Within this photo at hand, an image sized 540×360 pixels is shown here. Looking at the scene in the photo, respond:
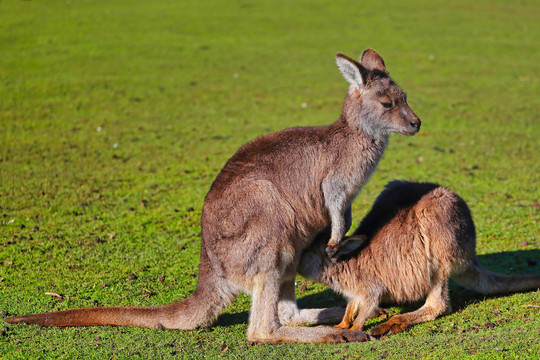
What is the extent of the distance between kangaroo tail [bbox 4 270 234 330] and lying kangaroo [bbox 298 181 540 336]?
2.37 ft

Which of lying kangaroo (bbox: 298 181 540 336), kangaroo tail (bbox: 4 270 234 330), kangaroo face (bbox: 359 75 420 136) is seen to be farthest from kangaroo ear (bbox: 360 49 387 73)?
kangaroo tail (bbox: 4 270 234 330)

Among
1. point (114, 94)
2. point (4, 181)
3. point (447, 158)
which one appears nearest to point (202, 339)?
point (4, 181)

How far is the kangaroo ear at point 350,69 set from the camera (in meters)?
5.14

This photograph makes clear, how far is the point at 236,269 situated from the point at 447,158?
6.11 m

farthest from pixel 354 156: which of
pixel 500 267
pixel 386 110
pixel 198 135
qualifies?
pixel 198 135

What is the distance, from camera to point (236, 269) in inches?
193

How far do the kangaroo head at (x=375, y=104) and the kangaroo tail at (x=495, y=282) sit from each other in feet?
4.26

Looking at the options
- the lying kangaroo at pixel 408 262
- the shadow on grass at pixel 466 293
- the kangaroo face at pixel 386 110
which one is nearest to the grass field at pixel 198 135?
the shadow on grass at pixel 466 293

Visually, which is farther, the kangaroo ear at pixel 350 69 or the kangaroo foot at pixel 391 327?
the kangaroo ear at pixel 350 69

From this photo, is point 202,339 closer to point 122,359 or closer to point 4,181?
point 122,359

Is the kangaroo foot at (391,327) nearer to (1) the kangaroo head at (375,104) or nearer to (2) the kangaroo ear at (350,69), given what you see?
(1) the kangaroo head at (375,104)

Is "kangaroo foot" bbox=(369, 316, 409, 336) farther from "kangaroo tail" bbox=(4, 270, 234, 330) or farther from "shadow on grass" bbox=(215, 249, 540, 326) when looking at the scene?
"kangaroo tail" bbox=(4, 270, 234, 330)

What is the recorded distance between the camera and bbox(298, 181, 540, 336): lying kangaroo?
519 cm

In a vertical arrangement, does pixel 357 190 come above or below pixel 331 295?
above
